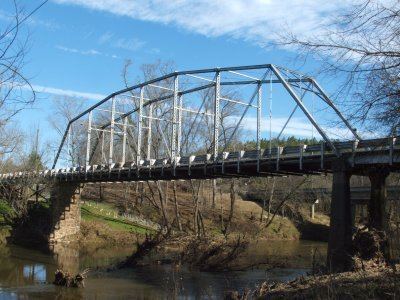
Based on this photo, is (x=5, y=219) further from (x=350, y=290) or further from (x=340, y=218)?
(x=350, y=290)

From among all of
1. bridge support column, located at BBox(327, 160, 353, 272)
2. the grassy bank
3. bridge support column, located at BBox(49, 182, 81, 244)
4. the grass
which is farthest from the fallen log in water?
the grass

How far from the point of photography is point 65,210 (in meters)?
54.4

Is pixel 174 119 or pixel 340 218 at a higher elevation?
pixel 174 119

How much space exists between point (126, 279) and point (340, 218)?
1160cm

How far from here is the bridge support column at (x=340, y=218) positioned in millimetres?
25125

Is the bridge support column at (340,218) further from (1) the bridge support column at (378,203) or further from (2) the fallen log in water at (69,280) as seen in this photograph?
(2) the fallen log in water at (69,280)

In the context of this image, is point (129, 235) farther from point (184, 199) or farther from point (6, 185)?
point (184, 199)

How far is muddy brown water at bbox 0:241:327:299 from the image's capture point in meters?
23.3

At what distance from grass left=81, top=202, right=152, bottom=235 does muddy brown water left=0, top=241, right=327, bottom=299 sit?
15731 millimetres

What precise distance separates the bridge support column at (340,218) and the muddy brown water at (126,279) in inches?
48.2

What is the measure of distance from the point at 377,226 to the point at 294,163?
7251mm

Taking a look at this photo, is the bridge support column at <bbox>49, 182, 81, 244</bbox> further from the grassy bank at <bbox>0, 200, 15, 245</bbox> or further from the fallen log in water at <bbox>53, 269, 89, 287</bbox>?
the fallen log in water at <bbox>53, 269, 89, 287</bbox>

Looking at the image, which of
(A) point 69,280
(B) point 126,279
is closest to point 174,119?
(B) point 126,279

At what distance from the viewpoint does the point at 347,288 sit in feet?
34.9
